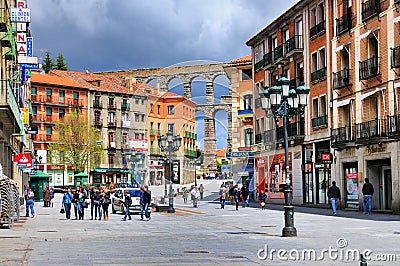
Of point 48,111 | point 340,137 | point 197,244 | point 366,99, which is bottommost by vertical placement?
point 197,244

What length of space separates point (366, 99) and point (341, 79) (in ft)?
11.3

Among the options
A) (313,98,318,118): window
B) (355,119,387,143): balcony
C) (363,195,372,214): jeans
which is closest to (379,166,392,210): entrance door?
(363,195,372,214): jeans

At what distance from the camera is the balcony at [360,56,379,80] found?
38.9 m

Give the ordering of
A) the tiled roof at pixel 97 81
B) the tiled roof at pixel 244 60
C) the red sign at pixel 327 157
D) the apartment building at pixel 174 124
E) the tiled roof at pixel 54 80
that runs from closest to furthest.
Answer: the apartment building at pixel 174 124, the red sign at pixel 327 157, the tiled roof at pixel 244 60, the tiled roof at pixel 54 80, the tiled roof at pixel 97 81

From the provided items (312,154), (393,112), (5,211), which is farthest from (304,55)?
(5,211)

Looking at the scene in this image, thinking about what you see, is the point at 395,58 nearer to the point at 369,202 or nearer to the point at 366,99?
the point at 366,99

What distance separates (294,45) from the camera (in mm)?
51969

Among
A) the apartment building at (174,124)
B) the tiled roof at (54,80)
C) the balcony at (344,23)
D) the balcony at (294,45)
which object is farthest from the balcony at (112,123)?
the apartment building at (174,124)

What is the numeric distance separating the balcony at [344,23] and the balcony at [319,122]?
5853 millimetres

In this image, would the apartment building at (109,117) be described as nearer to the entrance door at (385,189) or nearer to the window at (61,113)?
the window at (61,113)

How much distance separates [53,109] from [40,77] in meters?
5.53

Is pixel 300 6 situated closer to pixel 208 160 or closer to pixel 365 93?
pixel 365 93

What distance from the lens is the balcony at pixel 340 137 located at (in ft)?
138

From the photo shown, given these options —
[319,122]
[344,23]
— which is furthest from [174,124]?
[319,122]
